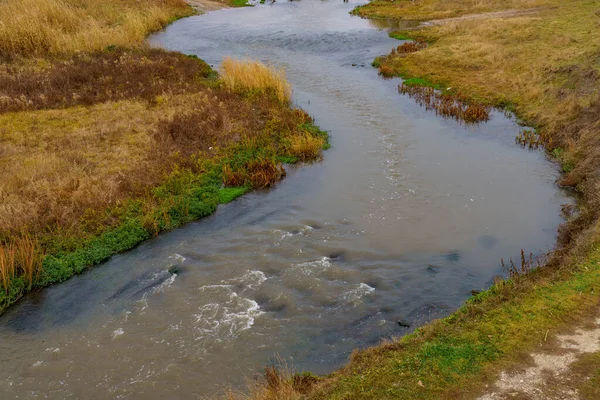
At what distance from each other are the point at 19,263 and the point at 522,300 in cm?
1277

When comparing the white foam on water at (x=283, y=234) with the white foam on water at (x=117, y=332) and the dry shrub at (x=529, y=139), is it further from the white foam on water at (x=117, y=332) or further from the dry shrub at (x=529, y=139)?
the dry shrub at (x=529, y=139)

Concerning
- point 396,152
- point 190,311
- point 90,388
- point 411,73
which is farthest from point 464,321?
point 411,73

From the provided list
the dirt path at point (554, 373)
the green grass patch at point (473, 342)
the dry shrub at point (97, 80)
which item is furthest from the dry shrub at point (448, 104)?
the dirt path at point (554, 373)

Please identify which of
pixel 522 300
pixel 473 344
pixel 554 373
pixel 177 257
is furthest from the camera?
pixel 177 257

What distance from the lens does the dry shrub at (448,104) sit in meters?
25.0

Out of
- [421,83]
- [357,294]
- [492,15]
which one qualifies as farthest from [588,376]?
[492,15]

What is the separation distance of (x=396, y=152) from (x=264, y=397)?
48.4 ft

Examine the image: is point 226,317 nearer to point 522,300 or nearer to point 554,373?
point 522,300

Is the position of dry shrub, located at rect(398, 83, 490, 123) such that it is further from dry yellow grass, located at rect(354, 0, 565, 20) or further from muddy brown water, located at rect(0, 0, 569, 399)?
dry yellow grass, located at rect(354, 0, 565, 20)

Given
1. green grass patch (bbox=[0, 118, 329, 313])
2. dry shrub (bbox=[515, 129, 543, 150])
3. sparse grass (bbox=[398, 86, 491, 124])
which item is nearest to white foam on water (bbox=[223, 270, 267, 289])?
green grass patch (bbox=[0, 118, 329, 313])

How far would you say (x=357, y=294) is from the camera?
12.7 m

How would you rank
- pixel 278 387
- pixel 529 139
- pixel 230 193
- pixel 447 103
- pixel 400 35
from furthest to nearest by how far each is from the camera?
1. pixel 400 35
2. pixel 447 103
3. pixel 529 139
4. pixel 230 193
5. pixel 278 387

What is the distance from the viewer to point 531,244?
48.9ft

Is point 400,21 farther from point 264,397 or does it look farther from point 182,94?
point 264,397
